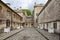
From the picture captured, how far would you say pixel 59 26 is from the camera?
18.2m

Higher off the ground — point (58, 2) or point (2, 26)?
point (58, 2)

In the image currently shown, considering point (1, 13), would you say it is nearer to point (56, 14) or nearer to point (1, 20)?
point (1, 20)

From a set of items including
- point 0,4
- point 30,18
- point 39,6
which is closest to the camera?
point 0,4

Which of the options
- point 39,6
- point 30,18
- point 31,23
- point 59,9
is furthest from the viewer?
point 30,18

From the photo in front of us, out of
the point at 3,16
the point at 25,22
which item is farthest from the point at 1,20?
the point at 25,22

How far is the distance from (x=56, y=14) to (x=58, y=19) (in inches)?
33.1

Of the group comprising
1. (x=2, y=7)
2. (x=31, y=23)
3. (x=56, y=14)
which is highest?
(x=2, y=7)

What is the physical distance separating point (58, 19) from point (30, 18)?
64.9m

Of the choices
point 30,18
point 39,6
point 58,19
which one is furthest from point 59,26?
point 30,18

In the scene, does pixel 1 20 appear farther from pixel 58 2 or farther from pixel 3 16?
pixel 58 2

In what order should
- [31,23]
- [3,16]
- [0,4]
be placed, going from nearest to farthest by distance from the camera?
[0,4], [3,16], [31,23]

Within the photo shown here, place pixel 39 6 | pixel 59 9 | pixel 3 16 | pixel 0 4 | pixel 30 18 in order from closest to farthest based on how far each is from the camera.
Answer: pixel 59 9 → pixel 0 4 → pixel 3 16 → pixel 39 6 → pixel 30 18

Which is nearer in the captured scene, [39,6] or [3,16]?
[3,16]

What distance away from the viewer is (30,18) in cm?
8294
